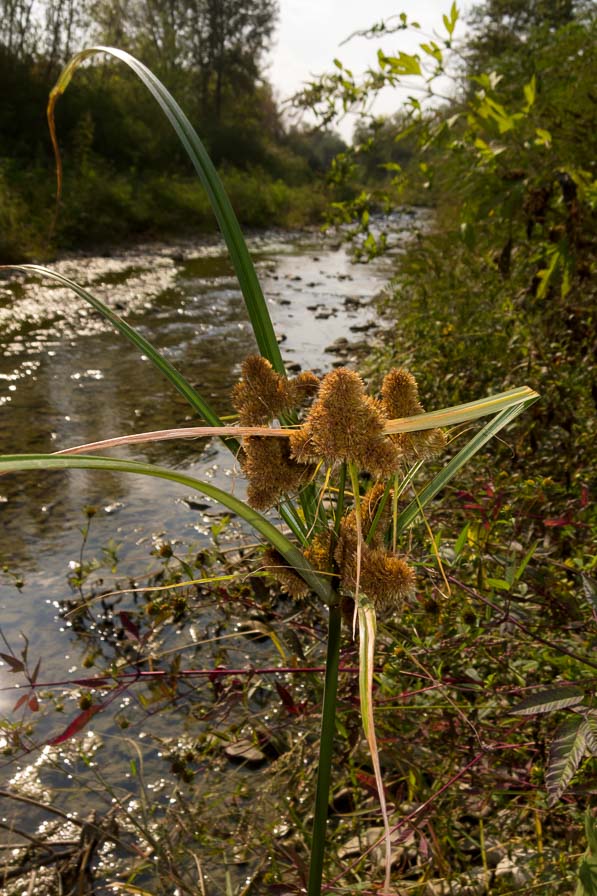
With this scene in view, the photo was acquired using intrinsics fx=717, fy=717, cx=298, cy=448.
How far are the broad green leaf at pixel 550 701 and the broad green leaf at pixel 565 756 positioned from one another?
0.09ft

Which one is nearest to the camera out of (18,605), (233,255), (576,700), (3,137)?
(233,255)

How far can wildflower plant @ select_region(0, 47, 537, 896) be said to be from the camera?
70 centimetres

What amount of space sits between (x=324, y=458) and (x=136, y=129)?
2072 cm

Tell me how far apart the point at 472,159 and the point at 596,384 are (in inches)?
50.4

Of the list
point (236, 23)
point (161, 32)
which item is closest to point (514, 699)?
point (161, 32)

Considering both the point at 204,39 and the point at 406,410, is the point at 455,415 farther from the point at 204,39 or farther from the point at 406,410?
the point at 204,39

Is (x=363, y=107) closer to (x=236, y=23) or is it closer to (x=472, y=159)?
(x=472, y=159)

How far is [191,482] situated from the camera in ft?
2.22

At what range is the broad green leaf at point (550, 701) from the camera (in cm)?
113

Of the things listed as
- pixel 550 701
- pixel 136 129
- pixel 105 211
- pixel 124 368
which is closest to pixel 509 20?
pixel 136 129

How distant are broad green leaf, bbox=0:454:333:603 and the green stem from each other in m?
0.05

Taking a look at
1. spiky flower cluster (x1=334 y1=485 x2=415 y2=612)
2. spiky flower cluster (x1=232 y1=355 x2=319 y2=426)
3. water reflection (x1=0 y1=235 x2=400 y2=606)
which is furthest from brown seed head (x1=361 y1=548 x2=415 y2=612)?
water reflection (x1=0 y1=235 x2=400 y2=606)

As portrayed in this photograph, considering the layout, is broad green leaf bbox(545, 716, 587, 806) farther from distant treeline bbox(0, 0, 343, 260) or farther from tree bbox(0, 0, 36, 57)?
tree bbox(0, 0, 36, 57)

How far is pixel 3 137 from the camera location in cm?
1562
